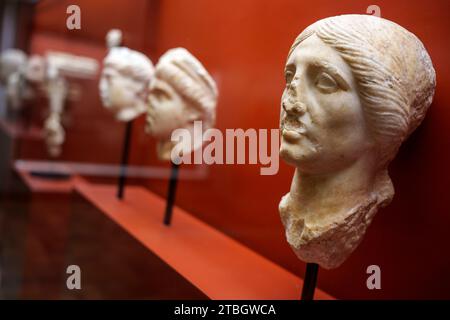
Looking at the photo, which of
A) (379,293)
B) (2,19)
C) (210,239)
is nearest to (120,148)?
(210,239)

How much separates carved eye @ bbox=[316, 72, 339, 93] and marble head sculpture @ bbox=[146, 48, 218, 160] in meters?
1.03

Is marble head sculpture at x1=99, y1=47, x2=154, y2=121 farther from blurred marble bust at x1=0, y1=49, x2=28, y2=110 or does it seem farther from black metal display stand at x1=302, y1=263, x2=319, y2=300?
blurred marble bust at x1=0, y1=49, x2=28, y2=110

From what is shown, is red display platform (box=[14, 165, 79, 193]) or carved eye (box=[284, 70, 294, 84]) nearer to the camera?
carved eye (box=[284, 70, 294, 84])

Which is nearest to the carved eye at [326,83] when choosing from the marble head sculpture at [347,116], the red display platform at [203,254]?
the marble head sculpture at [347,116]

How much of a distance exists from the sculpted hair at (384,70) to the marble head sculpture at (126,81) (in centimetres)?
177

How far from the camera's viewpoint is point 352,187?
148cm

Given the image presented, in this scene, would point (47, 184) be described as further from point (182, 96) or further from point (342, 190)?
point (342, 190)

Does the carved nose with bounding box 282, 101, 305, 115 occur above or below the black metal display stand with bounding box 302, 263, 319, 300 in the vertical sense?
above

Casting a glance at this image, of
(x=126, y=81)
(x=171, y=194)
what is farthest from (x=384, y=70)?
(x=126, y=81)

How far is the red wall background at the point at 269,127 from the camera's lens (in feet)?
5.08

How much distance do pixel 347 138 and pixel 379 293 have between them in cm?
59

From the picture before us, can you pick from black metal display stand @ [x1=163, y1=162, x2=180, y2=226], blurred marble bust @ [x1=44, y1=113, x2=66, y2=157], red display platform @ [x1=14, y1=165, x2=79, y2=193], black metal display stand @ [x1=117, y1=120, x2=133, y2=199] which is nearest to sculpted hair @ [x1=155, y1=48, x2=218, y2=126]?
black metal display stand @ [x1=163, y1=162, x2=180, y2=226]

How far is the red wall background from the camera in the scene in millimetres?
1547

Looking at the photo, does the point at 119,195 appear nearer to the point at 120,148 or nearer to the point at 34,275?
the point at 120,148
